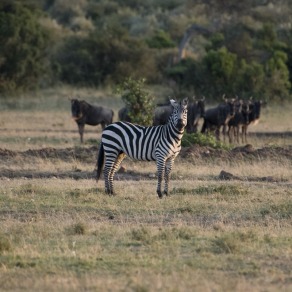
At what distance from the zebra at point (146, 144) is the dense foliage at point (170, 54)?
955 inches

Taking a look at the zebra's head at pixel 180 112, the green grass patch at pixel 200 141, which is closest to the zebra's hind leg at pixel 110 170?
the zebra's head at pixel 180 112

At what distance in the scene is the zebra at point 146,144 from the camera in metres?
15.3

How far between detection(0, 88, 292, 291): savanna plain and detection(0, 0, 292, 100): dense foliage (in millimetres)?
19686

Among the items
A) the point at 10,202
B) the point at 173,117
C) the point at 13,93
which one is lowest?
the point at 13,93

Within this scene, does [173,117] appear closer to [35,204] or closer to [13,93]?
[35,204]

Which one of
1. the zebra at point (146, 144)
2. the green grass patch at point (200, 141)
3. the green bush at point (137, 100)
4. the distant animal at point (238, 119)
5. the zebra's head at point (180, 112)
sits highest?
the zebra's head at point (180, 112)

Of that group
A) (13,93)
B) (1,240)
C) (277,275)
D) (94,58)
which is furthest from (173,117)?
(94,58)

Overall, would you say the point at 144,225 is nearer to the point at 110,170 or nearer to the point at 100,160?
the point at 110,170

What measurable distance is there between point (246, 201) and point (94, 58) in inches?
1355

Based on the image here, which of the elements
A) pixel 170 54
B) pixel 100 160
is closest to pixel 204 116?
pixel 100 160

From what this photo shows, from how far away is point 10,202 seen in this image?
14.0 metres

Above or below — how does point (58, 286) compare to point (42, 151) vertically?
above

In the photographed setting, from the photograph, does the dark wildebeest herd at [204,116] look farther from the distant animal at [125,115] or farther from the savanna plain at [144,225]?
the savanna plain at [144,225]

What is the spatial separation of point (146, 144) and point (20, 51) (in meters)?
28.3
